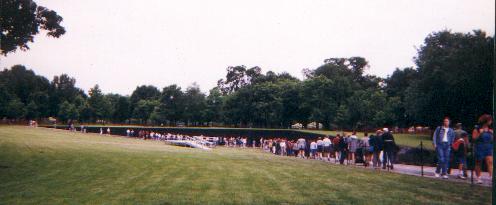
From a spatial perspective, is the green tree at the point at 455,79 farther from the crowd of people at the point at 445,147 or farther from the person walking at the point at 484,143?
the crowd of people at the point at 445,147

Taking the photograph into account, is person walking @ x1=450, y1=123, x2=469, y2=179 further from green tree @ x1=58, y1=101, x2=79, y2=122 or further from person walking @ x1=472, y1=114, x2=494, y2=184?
green tree @ x1=58, y1=101, x2=79, y2=122

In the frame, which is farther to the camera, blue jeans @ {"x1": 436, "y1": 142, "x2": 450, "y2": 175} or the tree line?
the tree line

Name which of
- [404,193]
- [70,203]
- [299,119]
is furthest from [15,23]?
[299,119]

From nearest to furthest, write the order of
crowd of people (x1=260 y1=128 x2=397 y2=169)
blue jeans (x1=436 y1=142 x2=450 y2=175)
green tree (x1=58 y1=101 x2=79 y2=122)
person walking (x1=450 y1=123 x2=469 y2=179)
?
1. person walking (x1=450 y1=123 x2=469 y2=179)
2. blue jeans (x1=436 y1=142 x2=450 y2=175)
3. crowd of people (x1=260 y1=128 x2=397 y2=169)
4. green tree (x1=58 y1=101 x2=79 y2=122)

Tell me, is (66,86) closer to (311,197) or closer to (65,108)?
(65,108)

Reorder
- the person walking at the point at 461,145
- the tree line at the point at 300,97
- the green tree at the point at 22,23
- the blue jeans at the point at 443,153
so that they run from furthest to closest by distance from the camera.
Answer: the tree line at the point at 300,97
the green tree at the point at 22,23
the blue jeans at the point at 443,153
the person walking at the point at 461,145

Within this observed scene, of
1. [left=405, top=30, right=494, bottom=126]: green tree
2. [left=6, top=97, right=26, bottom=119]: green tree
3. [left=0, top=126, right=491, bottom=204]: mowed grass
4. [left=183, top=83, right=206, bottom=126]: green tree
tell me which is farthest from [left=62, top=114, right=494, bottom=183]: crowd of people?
[left=183, top=83, right=206, bottom=126]: green tree

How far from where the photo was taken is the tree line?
33.6 m

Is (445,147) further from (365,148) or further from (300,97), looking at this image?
(300,97)

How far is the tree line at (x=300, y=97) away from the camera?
33628 millimetres

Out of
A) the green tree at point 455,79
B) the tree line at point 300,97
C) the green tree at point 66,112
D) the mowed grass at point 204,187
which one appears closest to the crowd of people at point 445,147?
the green tree at point 455,79

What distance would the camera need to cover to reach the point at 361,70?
95812 mm

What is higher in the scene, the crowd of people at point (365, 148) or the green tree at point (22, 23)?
the green tree at point (22, 23)

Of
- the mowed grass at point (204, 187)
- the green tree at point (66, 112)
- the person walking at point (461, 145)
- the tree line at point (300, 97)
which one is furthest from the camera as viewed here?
the green tree at point (66, 112)
